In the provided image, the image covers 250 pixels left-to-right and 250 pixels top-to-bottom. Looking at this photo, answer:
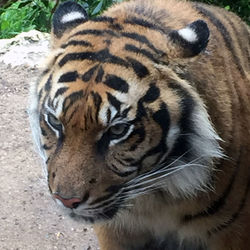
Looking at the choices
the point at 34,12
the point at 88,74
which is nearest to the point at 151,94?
the point at 88,74

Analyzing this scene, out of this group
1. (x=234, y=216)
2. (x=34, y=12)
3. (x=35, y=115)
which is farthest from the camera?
(x=34, y=12)

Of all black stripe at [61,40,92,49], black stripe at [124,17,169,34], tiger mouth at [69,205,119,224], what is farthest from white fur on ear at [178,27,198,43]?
tiger mouth at [69,205,119,224]

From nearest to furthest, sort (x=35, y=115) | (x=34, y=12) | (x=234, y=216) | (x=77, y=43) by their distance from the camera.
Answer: (x=77, y=43) < (x=35, y=115) < (x=234, y=216) < (x=34, y=12)

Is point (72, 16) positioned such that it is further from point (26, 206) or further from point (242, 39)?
point (26, 206)

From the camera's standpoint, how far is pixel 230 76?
2662mm

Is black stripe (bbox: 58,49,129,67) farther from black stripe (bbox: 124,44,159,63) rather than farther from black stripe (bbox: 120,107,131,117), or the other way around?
black stripe (bbox: 120,107,131,117)

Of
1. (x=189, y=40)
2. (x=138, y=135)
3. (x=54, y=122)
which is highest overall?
(x=189, y=40)

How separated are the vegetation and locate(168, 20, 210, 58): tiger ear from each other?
248 centimetres

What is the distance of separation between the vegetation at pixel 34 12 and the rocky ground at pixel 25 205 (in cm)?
109

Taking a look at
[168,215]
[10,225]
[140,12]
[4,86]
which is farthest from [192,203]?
[4,86]

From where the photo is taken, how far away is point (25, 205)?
3746mm

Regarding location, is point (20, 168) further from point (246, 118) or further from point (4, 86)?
point (246, 118)

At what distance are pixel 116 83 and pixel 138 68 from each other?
11 cm

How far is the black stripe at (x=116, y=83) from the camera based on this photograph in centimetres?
227
